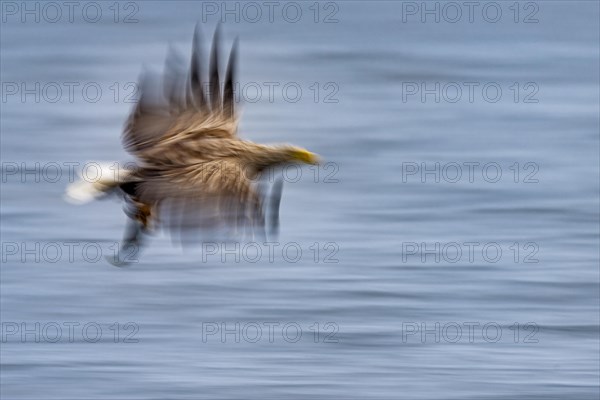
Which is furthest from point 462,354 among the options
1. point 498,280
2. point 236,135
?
point 236,135

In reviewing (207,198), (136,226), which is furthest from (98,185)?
(207,198)

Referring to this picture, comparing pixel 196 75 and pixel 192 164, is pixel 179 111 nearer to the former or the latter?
pixel 196 75

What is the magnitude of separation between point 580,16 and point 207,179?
31.6 ft

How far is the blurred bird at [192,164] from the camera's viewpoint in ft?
21.3

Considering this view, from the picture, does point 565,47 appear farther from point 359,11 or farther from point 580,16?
point 359,11

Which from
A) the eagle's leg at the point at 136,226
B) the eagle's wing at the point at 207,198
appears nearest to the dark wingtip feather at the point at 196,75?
the eagle's wing at the point at 207,198

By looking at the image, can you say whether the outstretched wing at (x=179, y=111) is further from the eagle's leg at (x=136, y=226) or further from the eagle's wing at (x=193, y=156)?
the eagle's leg at (x=136, y=226)

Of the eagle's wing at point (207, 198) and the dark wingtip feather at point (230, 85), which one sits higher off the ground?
the dark wingtip feather at point (230, 85)

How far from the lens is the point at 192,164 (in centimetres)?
688

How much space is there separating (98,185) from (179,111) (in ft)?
1.66

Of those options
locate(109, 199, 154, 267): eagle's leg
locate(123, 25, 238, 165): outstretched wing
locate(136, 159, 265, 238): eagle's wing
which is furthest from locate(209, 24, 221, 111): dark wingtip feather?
locate(109, 199, 154, 267): eagle's leg

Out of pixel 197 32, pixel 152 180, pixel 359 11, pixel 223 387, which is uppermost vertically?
pixel 359 11

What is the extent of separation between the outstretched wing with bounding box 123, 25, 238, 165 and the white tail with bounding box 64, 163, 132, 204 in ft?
0.48

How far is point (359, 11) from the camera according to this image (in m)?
16.2
